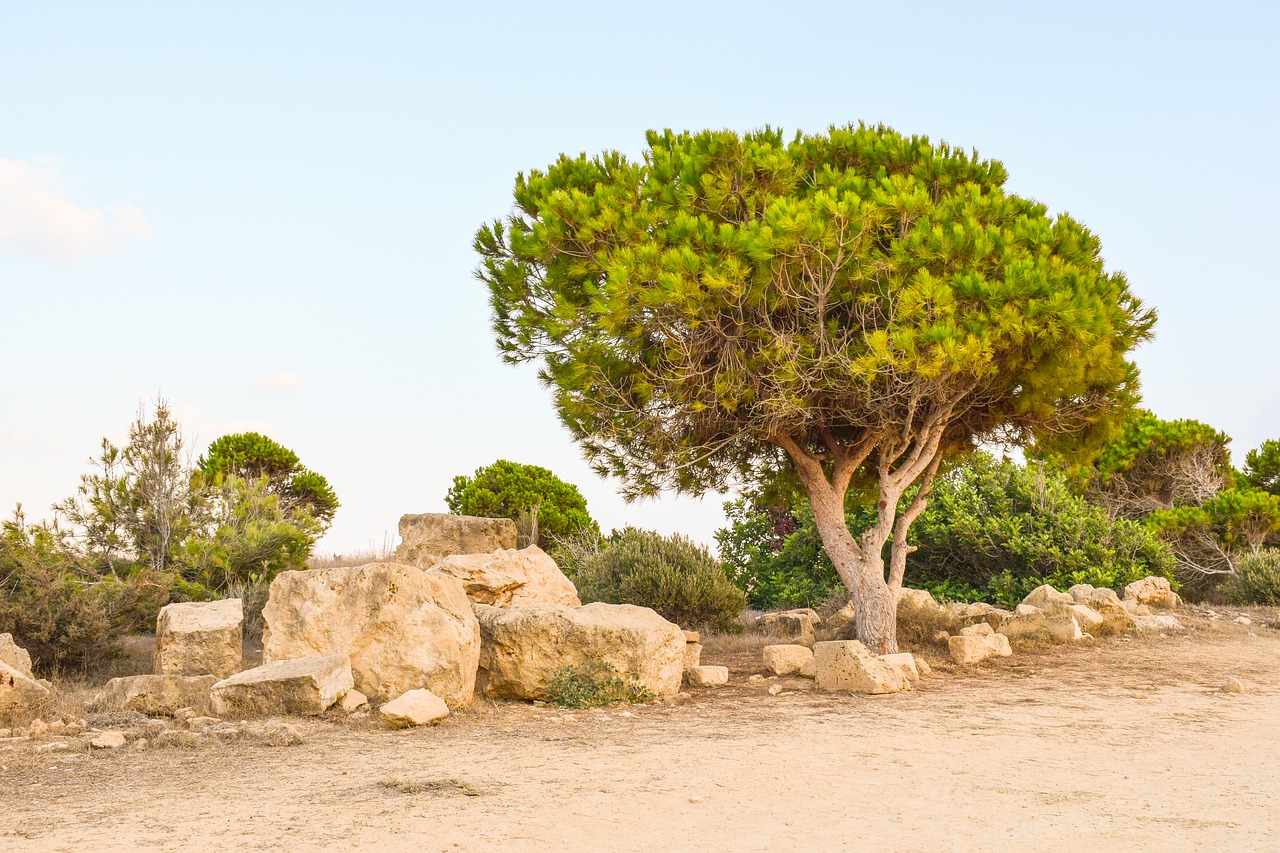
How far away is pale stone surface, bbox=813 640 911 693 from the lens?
1095cm

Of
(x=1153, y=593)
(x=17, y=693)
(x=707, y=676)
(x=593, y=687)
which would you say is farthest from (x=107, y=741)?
(x=1153, y=593)

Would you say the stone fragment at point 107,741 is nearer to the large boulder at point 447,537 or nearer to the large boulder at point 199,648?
the large boulder at point 199,648

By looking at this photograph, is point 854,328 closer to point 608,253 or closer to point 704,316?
point 704,316

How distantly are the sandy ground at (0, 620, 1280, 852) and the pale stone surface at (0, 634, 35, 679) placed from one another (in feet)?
9.04

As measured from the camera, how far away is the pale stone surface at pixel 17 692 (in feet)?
29.8

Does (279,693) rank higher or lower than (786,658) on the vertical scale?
lower

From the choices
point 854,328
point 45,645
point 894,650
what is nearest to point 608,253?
point 854,328

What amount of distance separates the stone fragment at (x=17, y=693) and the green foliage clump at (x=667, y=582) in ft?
27.0

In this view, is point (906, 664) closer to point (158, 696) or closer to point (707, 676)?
point (707, 676)

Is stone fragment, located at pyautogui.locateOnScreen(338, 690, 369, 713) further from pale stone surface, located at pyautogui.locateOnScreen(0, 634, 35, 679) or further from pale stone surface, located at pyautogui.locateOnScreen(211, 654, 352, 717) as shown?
pale stone surface, located at pyautogui.locateOnScreen(0, 634, 35, 679)

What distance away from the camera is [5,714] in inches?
355

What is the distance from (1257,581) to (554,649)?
1606cm

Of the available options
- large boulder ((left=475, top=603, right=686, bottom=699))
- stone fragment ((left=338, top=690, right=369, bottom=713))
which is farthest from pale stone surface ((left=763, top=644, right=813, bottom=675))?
stone fragment ((left=338, top=690, right=369, bottom=713))

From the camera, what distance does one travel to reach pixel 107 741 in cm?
815
